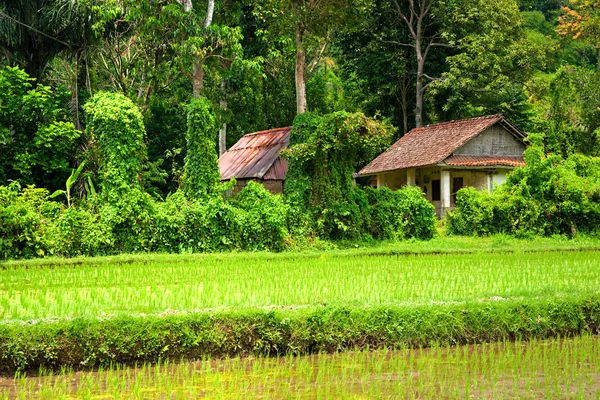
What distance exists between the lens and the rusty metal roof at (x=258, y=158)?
90.9 feet

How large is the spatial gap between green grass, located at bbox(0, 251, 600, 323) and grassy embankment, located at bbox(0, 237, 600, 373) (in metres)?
0.03

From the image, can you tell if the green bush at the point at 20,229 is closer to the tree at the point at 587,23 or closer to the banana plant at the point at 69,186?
the banana plant at the point at 69,186

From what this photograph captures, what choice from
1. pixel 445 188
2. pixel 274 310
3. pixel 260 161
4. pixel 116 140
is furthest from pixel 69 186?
pixel 445 188

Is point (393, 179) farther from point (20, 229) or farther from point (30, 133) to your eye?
point (20, 229)

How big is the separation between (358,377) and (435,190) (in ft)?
90.5

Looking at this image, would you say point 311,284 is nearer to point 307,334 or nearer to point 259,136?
point 307,334

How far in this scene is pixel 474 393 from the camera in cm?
601

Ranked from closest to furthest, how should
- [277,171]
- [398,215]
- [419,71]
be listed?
[398,215] < [277,171] < [419,71]

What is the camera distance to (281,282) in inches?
463

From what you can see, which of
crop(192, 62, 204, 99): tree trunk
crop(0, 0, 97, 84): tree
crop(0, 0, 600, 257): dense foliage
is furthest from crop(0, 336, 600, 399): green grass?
crop(0, 0, 97, 84): tree

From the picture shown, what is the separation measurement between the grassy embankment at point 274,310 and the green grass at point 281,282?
0.03m

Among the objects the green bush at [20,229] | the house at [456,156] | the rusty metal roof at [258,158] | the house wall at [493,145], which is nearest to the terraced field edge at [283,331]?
the green bush at [20,229]

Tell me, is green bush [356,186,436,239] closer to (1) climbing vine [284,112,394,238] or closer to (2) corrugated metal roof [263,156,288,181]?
(1) climbing vine [284,112,394,238]

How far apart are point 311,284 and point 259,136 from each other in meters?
20.2
